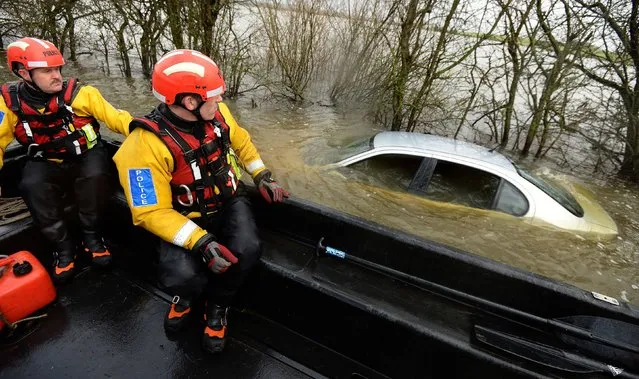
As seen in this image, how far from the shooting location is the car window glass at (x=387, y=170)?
4.37 m

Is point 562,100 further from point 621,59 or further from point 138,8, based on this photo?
point 138,8

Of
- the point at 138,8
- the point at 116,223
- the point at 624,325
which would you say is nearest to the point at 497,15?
the point at 624,325

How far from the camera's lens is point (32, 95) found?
8.57 ft

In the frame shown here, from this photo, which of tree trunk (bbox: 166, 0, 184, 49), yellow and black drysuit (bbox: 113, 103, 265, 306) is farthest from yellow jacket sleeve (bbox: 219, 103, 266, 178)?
tree trunk (bbox: 166, 0, 184, 49)

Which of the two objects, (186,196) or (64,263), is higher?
(186,196)

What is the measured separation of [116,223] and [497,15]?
26.2 feet

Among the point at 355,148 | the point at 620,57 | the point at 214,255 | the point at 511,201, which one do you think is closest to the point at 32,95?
the point at 214,255

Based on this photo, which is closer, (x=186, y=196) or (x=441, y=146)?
(x=186, y=196)

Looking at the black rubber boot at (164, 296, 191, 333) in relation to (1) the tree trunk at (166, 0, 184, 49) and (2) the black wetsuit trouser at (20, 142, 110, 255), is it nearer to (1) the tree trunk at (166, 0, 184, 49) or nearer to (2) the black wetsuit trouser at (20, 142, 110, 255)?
(2) the black wetsuit trouser at (20, 142, 110, 255)

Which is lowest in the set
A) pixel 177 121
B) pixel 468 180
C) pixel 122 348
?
pixel 122 348

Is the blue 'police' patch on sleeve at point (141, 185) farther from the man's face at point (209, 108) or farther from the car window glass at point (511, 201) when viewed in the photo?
the car window glass at point (511, 201)

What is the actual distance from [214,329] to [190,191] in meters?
0.84

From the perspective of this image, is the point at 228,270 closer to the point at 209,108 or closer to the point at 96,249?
the point at 209,108

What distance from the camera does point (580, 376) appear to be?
1875mm
